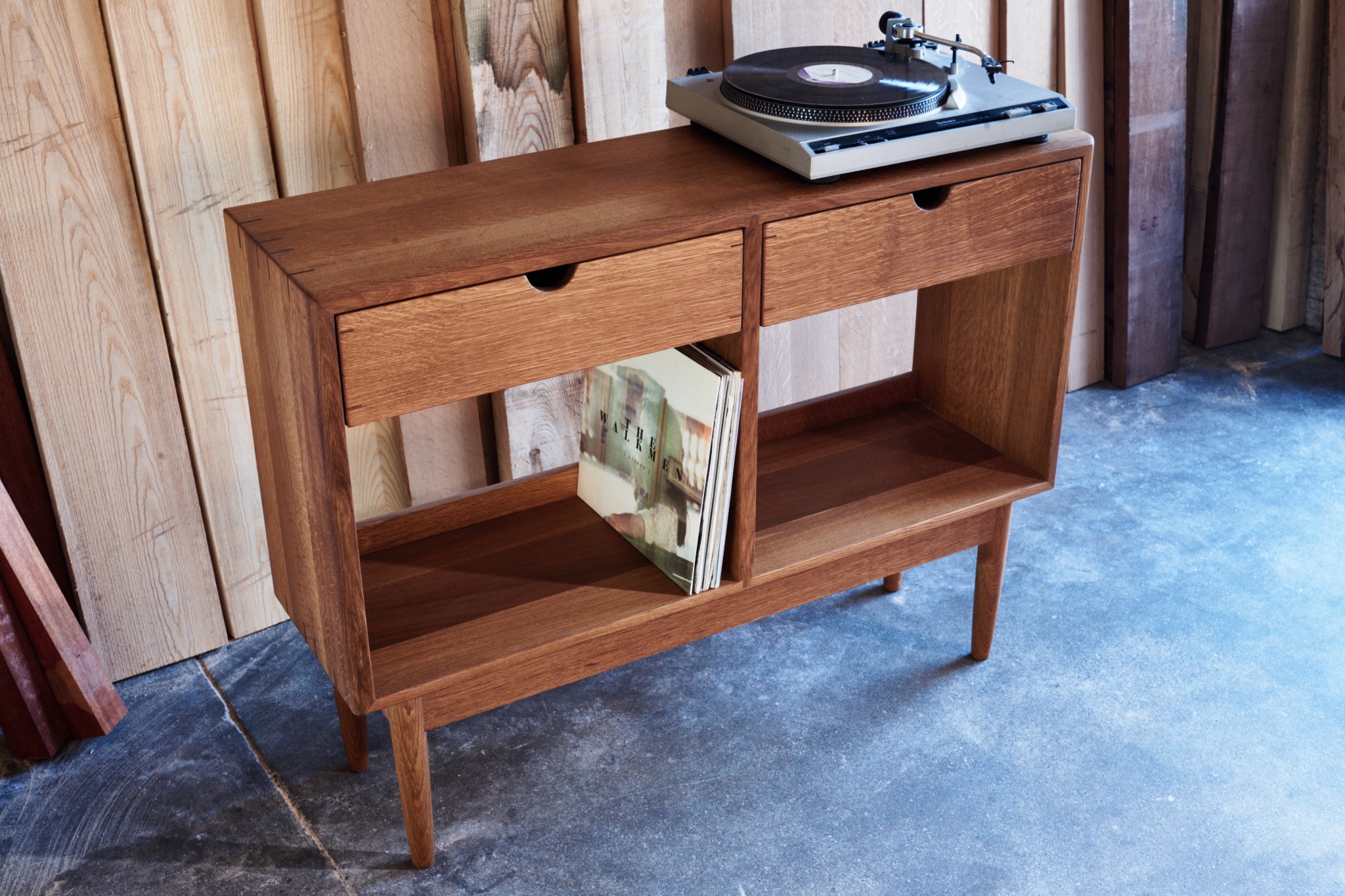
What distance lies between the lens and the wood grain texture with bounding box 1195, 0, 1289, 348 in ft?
9.22

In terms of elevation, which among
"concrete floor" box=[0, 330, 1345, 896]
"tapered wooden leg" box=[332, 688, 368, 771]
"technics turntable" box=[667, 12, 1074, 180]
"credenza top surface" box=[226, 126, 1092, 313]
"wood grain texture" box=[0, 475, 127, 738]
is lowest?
"concrete floor" box=[0, 330, 1345, 896]

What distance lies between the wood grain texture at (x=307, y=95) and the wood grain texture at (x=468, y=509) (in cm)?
48

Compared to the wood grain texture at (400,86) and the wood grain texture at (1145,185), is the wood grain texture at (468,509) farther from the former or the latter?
the wood grain texture at (1145,185)

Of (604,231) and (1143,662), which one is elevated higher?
(604,231)

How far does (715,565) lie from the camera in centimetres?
180

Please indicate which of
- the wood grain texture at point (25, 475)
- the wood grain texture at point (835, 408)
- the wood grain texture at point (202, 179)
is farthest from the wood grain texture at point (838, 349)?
Answer: the wood grain texture at point (25, 475)

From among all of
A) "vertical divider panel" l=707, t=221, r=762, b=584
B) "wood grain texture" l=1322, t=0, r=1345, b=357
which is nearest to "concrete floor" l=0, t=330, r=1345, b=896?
"vertical divider panel" l=707, t=221, r=762, b=584

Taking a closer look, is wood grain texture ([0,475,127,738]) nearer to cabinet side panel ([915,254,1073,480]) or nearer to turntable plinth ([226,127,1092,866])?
turntable plinth ([226,127,1092,866])

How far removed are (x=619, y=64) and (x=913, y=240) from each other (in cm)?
68

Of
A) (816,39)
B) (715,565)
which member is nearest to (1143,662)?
(715,565)

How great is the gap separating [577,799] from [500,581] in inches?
13.8

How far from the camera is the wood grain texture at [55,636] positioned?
6.22ft

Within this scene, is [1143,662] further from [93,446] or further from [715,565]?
[93,446]

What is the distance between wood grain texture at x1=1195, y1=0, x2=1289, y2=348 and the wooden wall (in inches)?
37.9
